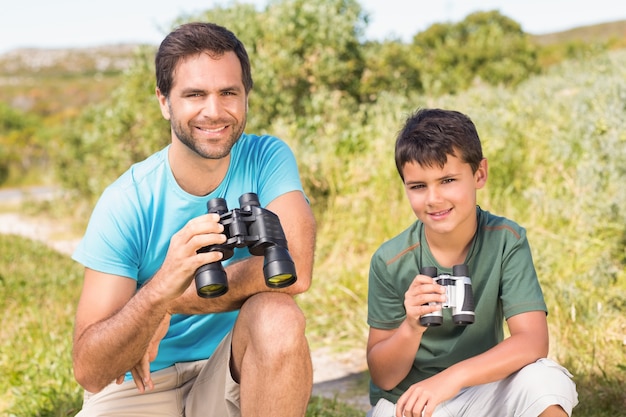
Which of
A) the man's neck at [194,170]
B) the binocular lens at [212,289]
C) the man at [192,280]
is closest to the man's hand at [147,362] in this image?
the man at [192,280]

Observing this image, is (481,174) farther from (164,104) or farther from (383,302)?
(164,104)

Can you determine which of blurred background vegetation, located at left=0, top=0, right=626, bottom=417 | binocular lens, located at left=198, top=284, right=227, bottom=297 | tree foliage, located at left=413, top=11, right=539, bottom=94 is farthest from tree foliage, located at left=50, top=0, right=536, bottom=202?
tree foliage, located at left=413, top=11, right=539, bottom=94

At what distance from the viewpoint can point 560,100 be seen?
8.06 m

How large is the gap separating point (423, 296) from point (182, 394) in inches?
45.5

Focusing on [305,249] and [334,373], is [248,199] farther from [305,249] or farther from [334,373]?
[334,373]

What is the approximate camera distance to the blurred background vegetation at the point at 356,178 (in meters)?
4.29

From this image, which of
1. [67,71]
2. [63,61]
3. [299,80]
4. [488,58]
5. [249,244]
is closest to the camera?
[249,244]

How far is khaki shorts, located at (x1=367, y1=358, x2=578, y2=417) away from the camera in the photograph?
2537 millimetres

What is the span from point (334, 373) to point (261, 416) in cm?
200

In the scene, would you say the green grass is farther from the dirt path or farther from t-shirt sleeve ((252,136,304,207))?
t-shirt sleeve ((252,136,304,207))

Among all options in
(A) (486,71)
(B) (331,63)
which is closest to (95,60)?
(A) (486,71)

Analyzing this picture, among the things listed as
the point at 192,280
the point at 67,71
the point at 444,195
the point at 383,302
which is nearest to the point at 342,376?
the point at 383,302

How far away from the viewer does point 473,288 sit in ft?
9.58

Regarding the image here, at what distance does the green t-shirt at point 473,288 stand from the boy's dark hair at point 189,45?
100cm
